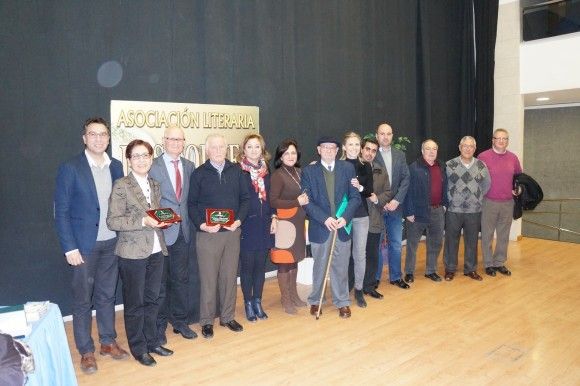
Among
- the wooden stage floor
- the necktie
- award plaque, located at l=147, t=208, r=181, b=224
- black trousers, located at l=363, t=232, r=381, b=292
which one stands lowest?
the wooden stage floor

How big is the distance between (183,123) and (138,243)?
76.5 inches

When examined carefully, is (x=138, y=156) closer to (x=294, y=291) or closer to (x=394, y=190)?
(x=294, y=291)

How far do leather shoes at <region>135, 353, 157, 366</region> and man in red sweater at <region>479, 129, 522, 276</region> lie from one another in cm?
390

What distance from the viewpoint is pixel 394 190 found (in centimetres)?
470

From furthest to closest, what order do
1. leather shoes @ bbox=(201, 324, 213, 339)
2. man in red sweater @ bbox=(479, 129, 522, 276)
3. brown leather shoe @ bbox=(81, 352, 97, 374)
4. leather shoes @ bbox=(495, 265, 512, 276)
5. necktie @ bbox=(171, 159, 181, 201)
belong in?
leather shoes @ bbox=(495, 265, 512, 276) → man in red sweater @ bbox=(479, 129, 522, 276) → leather shoes @ bbox=(201, 324, 213, 339) → necktie @ bbox=(171, 159, 181, 201) → brown leather shoe @ bbox=(81, 352, 97, 374)

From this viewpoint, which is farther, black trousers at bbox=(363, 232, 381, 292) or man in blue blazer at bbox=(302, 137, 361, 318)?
black trousers at bbox=(363, 232, 381, 292)

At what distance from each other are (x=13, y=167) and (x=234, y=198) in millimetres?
1786

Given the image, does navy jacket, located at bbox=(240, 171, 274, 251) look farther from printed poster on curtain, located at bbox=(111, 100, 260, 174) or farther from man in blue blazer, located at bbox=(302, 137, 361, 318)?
printed poster on curtain, located at bbox=(111, 100, 260, 174)

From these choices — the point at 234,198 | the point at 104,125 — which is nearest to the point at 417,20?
the point at 234,198

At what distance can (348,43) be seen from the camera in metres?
6.30

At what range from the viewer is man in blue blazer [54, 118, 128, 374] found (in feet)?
9.72

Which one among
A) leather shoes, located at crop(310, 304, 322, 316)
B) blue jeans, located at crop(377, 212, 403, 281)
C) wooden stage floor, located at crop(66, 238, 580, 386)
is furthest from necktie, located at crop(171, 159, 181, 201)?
blue jeans, located at crop(377, 212, 403, 281)

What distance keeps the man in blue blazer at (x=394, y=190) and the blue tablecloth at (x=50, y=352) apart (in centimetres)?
321

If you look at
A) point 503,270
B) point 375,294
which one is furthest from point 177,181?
point 503,270
